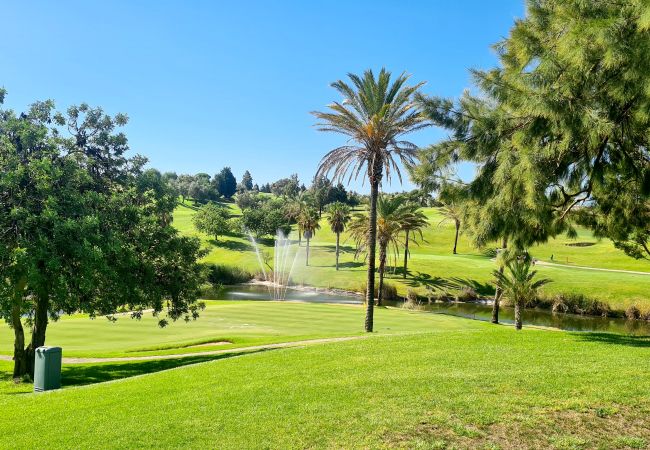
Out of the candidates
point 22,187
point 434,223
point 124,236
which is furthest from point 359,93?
point 434,223

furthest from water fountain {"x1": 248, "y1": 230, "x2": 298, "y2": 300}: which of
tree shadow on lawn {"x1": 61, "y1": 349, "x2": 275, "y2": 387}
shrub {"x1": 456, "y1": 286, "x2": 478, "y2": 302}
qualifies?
tree shadow on lawn {"x1": 61, "y1": 349, "x2": 275, "y2": 387}

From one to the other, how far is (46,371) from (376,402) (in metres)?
10.6

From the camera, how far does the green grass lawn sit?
24.7 feet

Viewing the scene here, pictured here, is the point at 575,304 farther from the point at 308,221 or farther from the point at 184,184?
the point at 184,184

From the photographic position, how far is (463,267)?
64750mm

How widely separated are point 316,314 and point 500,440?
83.7ft

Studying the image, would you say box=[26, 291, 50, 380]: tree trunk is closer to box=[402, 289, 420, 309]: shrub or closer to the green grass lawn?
the green grass lawn

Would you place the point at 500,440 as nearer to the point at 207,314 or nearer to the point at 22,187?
the point at 22,187

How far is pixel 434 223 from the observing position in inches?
4193

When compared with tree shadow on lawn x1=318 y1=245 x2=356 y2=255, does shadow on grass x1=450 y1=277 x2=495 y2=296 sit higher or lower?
lower

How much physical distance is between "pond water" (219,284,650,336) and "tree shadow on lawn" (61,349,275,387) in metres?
27.3

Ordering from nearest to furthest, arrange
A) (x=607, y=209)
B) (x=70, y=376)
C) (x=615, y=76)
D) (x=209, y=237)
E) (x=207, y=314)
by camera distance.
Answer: (x=615, y=76), (x=607, y=209), (x=70, y=376), (x=207, y=314), (x=209, y=237)

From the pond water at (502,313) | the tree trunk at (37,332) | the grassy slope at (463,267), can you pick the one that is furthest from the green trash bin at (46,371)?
the grassy slope at (463,267)

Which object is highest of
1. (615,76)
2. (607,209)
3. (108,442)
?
(615,76)
